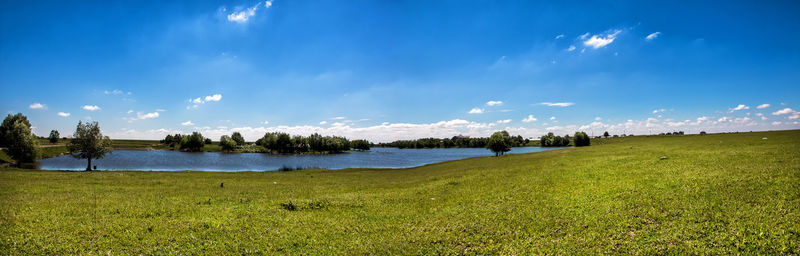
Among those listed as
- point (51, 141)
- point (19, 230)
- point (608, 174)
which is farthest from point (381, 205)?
point (51, 141)

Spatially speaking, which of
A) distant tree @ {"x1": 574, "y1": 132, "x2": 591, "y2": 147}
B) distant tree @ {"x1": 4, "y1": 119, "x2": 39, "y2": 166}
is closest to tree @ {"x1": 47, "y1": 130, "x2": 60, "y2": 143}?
distant tree @ {"x1": 4, "y1": 119, "x2": 39, "y2": 166}

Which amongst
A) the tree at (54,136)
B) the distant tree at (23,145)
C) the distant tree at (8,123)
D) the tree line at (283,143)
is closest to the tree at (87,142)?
the distant tree at (23,145)

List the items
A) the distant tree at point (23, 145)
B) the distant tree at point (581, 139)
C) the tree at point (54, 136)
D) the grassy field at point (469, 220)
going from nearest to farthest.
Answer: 1. the grassy field at point (469, 220)
2. the distant tree at point (23, 145)
3. the distant tree at point (581, 139)
4. the tree at point (54, 136)

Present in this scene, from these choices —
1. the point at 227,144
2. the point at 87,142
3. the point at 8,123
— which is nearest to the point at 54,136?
the point at 8,123

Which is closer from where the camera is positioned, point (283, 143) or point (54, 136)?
point (54, 136)

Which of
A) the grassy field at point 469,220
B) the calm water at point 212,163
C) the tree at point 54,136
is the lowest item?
the calm water at point 212,163

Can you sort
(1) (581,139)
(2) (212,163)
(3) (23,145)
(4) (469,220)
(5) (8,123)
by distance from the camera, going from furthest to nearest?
(1) (581,139)
(5) (8,123)
(2) (212,163)
(3) (23,145)
(4) (469,220)

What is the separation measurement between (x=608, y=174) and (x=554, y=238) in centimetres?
1391

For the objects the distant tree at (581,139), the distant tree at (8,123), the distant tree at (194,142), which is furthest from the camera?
the distant tree at (194,142)

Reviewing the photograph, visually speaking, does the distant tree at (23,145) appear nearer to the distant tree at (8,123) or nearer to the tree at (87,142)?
the tree at (87,142)

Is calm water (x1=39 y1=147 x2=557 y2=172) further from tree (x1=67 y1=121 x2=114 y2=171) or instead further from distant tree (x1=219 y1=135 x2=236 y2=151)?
distant tree (x1=219 y1=135 x2=236 y2=151)

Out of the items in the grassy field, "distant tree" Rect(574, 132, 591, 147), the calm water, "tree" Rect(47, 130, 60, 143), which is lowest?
the calm water

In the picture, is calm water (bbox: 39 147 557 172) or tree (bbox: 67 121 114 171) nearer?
tree (bbox: 67 121 114 171)

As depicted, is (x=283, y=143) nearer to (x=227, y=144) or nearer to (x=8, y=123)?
(x=227, y=144)
